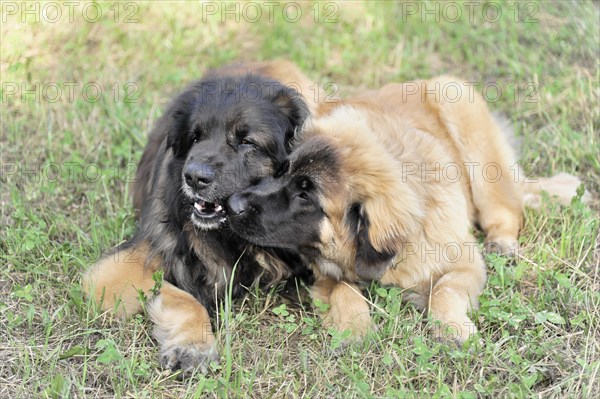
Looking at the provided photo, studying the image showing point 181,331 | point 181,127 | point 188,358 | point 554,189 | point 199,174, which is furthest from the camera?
point 554,189

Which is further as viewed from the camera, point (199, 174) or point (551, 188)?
point (551, 188)

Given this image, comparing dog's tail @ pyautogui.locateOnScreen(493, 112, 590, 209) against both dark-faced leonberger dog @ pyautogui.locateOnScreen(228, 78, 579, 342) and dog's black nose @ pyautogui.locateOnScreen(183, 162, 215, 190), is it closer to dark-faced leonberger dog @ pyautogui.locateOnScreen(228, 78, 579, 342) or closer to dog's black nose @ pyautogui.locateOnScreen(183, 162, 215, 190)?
dark-faced leonberger dog @ pyautogui.locateOnScreen(228, 78, 579, 342)

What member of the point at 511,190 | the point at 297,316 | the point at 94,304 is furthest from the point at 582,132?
the point at 94,304

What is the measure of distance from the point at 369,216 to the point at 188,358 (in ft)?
3.89

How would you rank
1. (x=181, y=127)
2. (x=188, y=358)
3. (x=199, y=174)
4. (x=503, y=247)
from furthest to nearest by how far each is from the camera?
1. (x=503, y=247)
2. (x=181, y=127)
3. (x=199, y=174)
4. (x=188, y=358)

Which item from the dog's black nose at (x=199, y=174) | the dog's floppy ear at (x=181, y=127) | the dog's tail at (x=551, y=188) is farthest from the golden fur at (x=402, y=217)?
the dog's floppy ear at (x=181, y=127)

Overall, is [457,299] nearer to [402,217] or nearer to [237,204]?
[402,217]

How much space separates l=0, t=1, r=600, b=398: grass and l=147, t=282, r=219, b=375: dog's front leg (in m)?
0.08

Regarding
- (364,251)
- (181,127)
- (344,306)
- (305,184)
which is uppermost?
(181,127)

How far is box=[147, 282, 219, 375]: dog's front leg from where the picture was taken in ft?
11.8

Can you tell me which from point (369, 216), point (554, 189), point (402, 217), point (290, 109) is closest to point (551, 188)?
point (554, 189)

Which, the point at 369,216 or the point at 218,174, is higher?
the point at 218,174

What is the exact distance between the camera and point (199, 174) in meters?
3.85

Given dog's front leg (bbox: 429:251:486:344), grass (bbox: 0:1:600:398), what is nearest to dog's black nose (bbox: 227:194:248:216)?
grass (bbox: 0:1:600:398)
